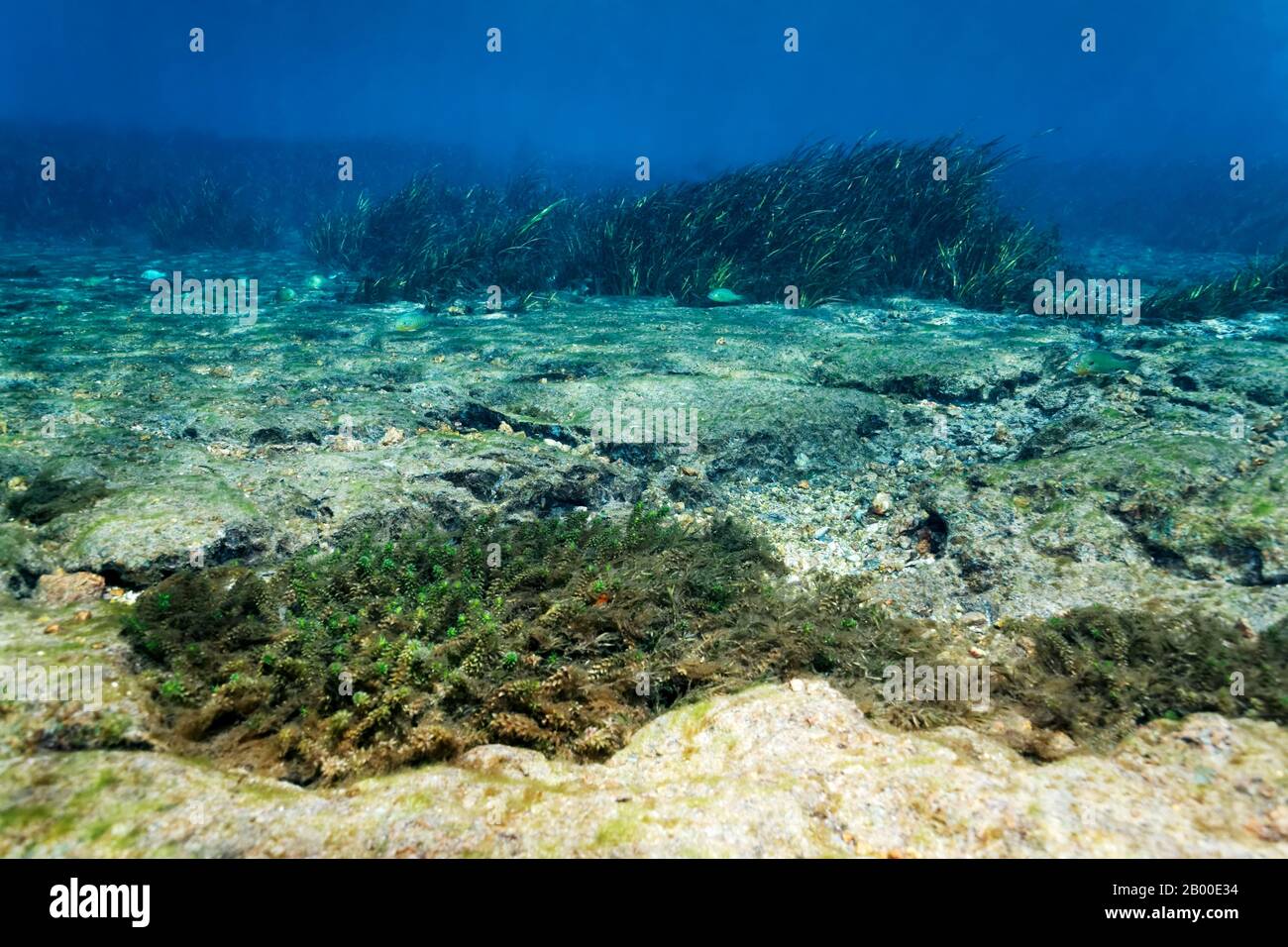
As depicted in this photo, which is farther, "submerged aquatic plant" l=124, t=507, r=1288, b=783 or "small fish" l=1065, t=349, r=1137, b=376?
"small fish" l=1065, t=349, r=1137, b=376

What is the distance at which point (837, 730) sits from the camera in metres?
2.82

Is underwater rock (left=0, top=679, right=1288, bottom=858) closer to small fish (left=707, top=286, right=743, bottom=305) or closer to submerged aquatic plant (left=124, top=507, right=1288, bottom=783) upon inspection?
submerged aquatic plant (left=124, top=507, right=1288, bottom=783)

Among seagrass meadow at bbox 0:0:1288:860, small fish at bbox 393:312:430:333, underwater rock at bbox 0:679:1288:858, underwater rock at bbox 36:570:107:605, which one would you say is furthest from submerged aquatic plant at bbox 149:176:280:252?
underwater rock at bbox 0:679:1288:858

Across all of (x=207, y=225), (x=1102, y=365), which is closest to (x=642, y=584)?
(x=1102, y=365)

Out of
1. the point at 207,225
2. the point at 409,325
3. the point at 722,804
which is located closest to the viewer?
the point at 722,804

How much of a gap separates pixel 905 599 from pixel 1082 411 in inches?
158

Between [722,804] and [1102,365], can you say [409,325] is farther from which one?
[1102,365]

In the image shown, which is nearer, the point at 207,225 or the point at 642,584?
the point at 642,584

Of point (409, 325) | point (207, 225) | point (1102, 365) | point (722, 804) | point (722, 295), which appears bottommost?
point (722, 804)

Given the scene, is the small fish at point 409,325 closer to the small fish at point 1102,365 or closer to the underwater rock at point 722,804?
the underwater rock at point 722,804

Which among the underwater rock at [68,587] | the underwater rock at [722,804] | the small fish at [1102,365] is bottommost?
the underwater rock at [722,804]

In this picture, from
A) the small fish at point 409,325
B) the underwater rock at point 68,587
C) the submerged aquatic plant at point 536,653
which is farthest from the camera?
the small fish at point 409,325

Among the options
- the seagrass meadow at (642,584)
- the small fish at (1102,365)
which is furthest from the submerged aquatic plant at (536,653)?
the small fish at (1102,365)
